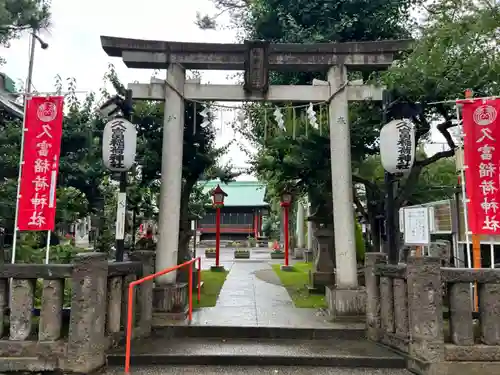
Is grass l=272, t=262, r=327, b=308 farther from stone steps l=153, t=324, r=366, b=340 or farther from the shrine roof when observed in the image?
the shrine roof

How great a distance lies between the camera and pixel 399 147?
18.9 feet

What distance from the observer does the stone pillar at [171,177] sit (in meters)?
6.95

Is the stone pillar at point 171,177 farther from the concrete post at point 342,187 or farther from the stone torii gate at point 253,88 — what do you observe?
the concrete post at point 342,187

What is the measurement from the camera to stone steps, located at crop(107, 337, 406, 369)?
506 centimetres

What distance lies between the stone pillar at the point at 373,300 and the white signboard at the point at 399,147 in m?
1.47

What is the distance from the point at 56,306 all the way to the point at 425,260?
16.0 ft

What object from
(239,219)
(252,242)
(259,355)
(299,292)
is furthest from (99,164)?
(239,219)

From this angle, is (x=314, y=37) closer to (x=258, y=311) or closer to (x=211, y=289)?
(x=211, y=289)

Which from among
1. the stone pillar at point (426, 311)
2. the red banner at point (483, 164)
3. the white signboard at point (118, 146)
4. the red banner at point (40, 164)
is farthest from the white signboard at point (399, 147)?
the red banner at point (40, 164)

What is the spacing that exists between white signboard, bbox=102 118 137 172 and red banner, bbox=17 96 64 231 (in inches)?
28.5

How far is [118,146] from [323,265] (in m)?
6.32

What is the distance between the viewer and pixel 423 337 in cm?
475

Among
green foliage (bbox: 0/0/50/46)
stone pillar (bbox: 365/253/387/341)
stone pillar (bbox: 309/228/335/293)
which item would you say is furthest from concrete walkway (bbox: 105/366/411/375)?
green foliage (bbox: 0/0/50/46)

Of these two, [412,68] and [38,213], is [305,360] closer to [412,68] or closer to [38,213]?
[38,213]
